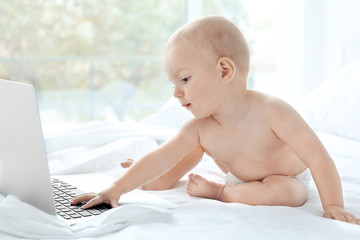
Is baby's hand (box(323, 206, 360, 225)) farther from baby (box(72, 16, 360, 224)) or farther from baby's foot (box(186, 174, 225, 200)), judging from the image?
baby's foot (box(186, 174, 225, 200))

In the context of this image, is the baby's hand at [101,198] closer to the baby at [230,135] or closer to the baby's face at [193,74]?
the baby at [230,135]

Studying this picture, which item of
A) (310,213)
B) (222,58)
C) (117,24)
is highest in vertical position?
(117,24)

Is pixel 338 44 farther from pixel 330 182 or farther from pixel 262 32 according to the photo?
pixel 330 182

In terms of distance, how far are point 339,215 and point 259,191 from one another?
204 mm

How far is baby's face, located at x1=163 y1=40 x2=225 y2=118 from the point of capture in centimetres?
113

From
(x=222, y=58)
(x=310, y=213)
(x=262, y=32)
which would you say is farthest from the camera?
(x=262, y=32)

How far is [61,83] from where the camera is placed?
5824 mm

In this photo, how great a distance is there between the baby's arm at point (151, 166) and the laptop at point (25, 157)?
26mm

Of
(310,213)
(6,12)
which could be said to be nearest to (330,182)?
(310,213)

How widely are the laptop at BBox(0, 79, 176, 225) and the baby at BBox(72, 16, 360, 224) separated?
11cm

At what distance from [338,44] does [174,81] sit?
229 centimetres

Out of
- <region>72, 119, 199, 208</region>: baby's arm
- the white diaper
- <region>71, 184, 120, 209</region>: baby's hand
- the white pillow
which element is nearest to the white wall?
the white pillow

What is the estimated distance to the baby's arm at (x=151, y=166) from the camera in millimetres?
1065

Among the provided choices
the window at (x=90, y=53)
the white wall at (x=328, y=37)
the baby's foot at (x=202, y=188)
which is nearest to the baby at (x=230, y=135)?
the baby's foot at (x=202, y=188)
